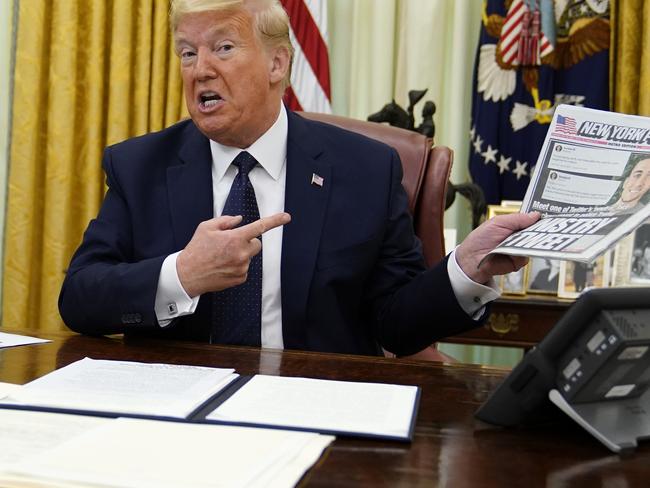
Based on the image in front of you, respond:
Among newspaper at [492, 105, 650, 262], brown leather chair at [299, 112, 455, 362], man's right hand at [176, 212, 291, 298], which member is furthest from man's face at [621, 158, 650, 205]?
brown leather chair at [299, 112, 455, 362]

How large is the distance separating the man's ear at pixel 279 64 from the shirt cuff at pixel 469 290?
712 millimetres

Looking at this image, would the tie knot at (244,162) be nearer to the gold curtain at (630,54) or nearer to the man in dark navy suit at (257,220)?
the man in dark navy suit at (257,220)

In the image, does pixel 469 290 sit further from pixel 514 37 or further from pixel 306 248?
pixel 514 37

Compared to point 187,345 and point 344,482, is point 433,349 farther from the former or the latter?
point 344,482

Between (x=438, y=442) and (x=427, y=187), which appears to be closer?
(x=438, y=442)

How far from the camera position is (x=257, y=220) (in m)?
1.62

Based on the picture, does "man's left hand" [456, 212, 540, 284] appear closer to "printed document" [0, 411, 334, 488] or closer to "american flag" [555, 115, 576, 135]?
"american flag" [555, 115, 576, 135]

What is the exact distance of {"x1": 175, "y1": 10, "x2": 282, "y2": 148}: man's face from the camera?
1.83 meters

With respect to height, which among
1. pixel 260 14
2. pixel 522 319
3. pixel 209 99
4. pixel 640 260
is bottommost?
pixel 522 319

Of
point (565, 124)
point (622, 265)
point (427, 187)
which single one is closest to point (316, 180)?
point (427, 187)

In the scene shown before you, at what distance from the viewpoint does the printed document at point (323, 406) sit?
37.1 inches

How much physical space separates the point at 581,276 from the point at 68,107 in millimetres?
2282

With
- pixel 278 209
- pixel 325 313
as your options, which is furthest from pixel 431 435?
pixel 278 209

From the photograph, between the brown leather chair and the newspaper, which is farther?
the brown leather chair
